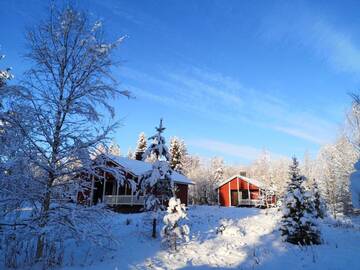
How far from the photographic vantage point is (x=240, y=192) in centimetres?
4534

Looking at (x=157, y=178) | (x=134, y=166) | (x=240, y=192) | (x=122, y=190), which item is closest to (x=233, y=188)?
(x=240, y=192)

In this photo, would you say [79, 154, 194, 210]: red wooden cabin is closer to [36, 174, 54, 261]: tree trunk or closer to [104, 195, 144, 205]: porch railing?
[104, 195, 144, 205]: porch railing

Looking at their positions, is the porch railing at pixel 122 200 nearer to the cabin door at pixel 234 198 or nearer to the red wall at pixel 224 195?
the red wall at pixel 224 195

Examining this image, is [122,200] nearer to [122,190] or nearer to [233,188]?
[122,190]

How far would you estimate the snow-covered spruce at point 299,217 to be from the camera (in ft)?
35.8

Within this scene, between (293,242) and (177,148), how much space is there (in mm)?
43675

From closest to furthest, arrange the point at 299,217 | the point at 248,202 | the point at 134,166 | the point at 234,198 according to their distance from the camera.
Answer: the point at 299,217, the point at 134,166, the point at 248,202, the point at 234,198

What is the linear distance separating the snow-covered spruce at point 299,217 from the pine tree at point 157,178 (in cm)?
535

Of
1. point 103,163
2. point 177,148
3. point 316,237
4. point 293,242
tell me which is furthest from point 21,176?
point 177,148

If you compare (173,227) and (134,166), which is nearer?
(173,227)

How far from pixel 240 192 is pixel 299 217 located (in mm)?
35092

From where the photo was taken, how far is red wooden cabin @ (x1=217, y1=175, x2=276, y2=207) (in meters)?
43.2

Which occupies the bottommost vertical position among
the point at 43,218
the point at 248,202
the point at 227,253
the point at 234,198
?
the point at 227,253

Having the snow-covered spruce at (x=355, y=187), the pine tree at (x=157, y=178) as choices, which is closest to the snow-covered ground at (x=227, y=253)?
the pine tree at (x=157, y=178)
